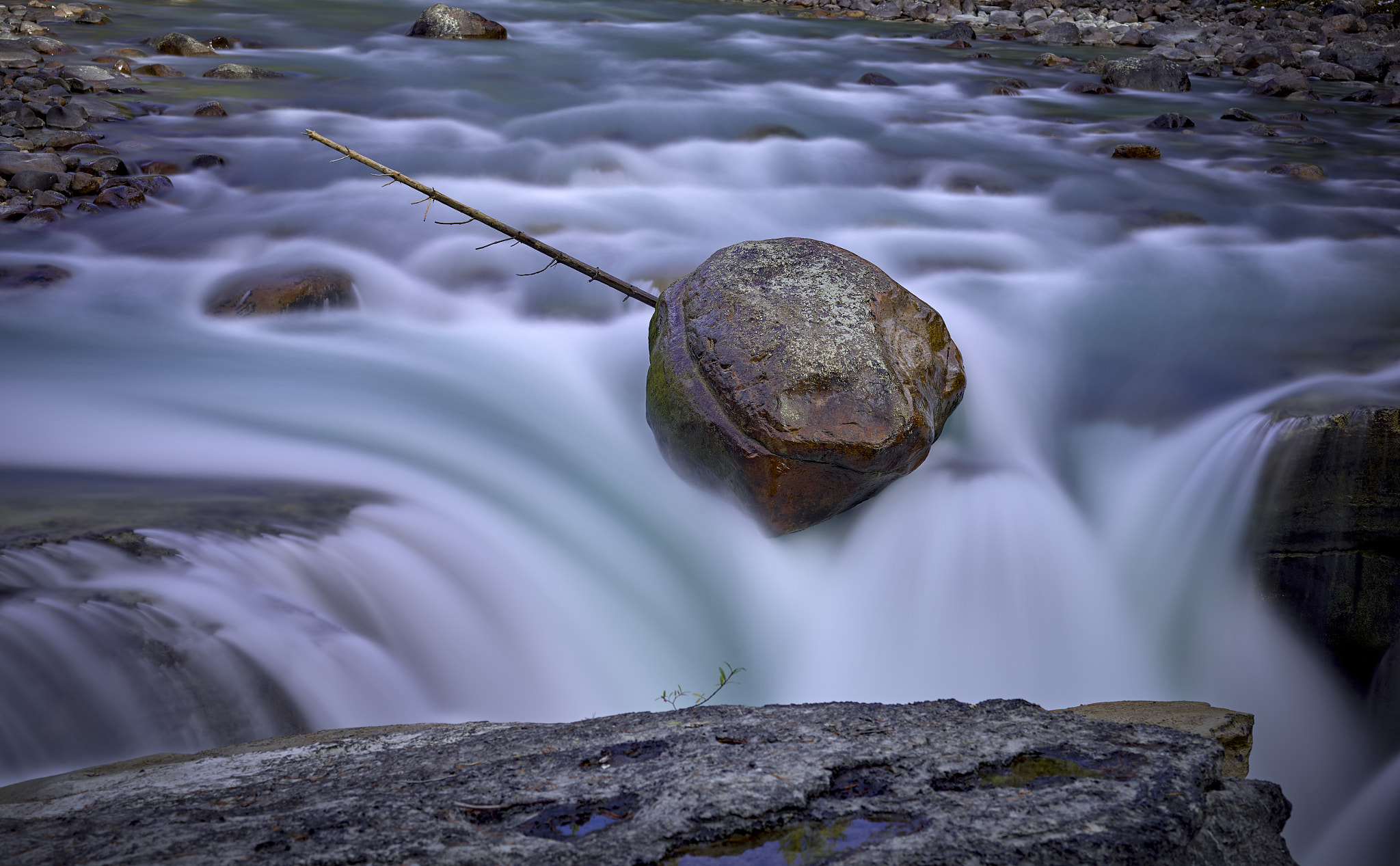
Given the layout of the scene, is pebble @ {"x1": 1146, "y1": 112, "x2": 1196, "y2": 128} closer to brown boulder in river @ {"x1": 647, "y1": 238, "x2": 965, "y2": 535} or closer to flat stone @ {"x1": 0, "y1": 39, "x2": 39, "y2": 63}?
brown boulder in river @ {"x1": 647, "y1": 238, "x2": 965, "y2": 535}

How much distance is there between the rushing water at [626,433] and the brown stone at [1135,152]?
264 millimetres

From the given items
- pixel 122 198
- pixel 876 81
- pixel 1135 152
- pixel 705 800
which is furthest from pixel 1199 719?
pixel 876 81

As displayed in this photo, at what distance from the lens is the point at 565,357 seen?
17.1 feet

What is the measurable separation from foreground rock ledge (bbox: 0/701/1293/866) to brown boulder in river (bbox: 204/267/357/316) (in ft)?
11.6

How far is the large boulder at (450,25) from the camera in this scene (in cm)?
1091

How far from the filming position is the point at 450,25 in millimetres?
10922

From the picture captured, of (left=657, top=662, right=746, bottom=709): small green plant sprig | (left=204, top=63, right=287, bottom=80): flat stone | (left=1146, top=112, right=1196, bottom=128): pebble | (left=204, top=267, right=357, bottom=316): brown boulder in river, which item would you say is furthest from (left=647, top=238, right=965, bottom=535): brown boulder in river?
(left=204, top=63, right=287, bottom=80): flat stone

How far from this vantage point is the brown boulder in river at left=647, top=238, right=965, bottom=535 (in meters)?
3.55

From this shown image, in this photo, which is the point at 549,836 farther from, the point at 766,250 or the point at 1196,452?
the point at 1196,452

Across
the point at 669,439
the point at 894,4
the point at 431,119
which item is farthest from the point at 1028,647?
the point at 894,4

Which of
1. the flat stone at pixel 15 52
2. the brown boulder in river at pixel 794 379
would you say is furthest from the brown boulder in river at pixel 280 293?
the flat stone at pixel 15 52

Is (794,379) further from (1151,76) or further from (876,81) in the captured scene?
(1151,76)

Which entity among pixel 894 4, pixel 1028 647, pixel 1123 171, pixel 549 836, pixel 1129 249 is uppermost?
pixel 894 4

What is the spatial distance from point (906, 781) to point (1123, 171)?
7.20 meters
